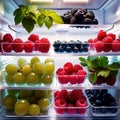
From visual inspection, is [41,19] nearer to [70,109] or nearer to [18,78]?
[18,78]

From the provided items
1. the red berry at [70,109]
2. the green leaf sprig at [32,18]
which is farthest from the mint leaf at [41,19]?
the red berry at [70,109]

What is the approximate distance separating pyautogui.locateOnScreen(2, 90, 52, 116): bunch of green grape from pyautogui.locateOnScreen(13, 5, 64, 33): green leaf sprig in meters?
0.47

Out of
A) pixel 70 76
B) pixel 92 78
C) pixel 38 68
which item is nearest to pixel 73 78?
pixel 70 76

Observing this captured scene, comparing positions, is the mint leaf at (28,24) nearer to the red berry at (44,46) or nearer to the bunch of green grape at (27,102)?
the red berry at (44,46)

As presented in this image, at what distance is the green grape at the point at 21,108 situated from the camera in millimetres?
1598

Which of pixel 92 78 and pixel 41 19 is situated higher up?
pixel 41 19

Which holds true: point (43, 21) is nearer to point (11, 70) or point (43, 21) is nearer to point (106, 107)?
point (11, 70)

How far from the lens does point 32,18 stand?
1.55 meters

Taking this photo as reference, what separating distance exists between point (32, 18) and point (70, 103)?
2.06 feet

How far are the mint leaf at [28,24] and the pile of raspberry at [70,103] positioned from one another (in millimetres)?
513

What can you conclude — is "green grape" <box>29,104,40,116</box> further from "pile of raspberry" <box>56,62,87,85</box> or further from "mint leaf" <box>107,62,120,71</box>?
"mint leaf" <box>107,62,120,71</box>

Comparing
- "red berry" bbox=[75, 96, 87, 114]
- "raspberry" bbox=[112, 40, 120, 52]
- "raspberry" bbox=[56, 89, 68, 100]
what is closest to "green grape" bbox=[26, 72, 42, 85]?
"raspberry" bbox=[56, 89, 68, 100]

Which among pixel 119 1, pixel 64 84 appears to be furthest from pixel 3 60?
pixel 119 1

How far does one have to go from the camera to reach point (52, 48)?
1.71 m
